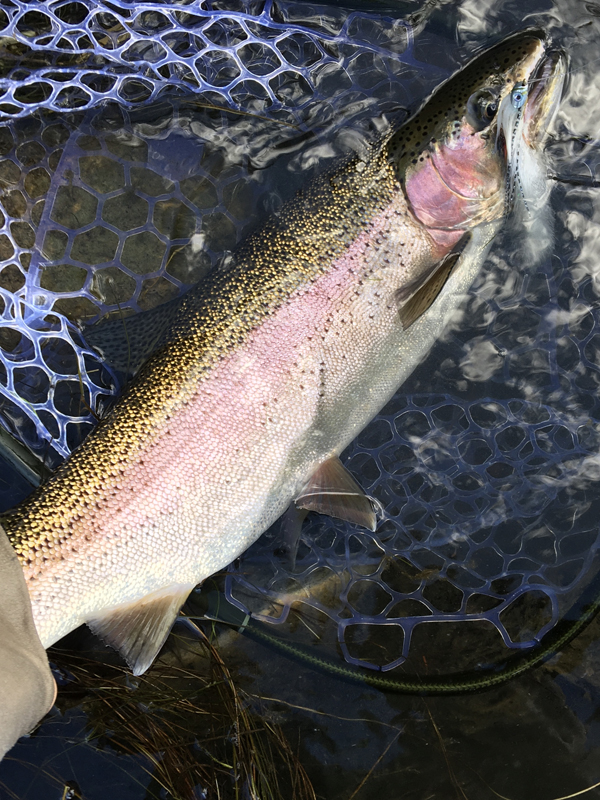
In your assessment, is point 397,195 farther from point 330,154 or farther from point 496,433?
point 496,433

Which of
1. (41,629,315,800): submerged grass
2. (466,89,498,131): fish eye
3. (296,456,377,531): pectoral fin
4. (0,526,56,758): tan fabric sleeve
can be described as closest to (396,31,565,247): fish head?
(466,89,498,131): fish eye

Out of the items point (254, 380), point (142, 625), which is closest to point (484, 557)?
point (254, 380)

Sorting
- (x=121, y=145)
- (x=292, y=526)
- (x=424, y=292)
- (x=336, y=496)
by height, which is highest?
(x=121, y=145)

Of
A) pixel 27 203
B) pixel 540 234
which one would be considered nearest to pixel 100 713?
pixel 27 203

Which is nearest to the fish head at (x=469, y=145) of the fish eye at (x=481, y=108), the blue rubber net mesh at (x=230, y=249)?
the fish eye at (x=481, y=108)

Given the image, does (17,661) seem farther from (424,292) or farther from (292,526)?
(424,292)

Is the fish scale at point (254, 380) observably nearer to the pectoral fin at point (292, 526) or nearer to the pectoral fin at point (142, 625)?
the pectoral fin at point (142, 625)
